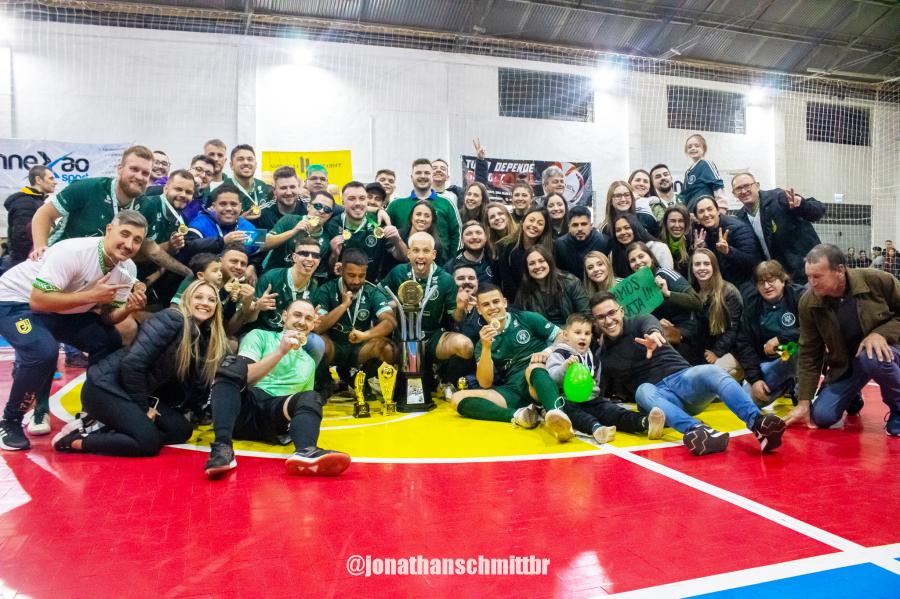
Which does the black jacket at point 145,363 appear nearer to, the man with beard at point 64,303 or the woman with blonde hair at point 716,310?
the man with beard at point 64,303

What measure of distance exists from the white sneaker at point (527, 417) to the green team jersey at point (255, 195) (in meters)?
3.45

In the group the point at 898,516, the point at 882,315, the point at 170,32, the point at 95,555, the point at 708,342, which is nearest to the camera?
the point at 95,555

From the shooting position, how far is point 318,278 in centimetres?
585

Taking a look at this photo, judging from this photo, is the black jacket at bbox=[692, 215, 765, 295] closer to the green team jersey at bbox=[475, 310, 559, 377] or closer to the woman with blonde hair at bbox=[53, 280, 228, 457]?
the green team jersey at bbox=[475, 310, 559, 377]

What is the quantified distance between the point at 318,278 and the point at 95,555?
3.70m

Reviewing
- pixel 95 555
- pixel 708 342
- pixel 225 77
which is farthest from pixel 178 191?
pixel 225 77

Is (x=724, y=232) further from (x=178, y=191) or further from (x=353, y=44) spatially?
(x=353, y=44)

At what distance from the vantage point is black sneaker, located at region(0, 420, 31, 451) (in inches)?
150

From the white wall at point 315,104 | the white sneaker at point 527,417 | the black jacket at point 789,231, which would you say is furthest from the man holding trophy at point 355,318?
the white wall at point 315,104

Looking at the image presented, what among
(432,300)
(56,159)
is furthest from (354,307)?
(56,159)

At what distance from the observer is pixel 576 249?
6.15 m

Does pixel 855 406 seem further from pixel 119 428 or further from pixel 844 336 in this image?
pixel 119 428

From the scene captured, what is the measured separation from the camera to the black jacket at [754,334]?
527cm

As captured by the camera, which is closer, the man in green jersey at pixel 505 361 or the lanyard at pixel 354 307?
the man in green jersey at pixel 505 361
